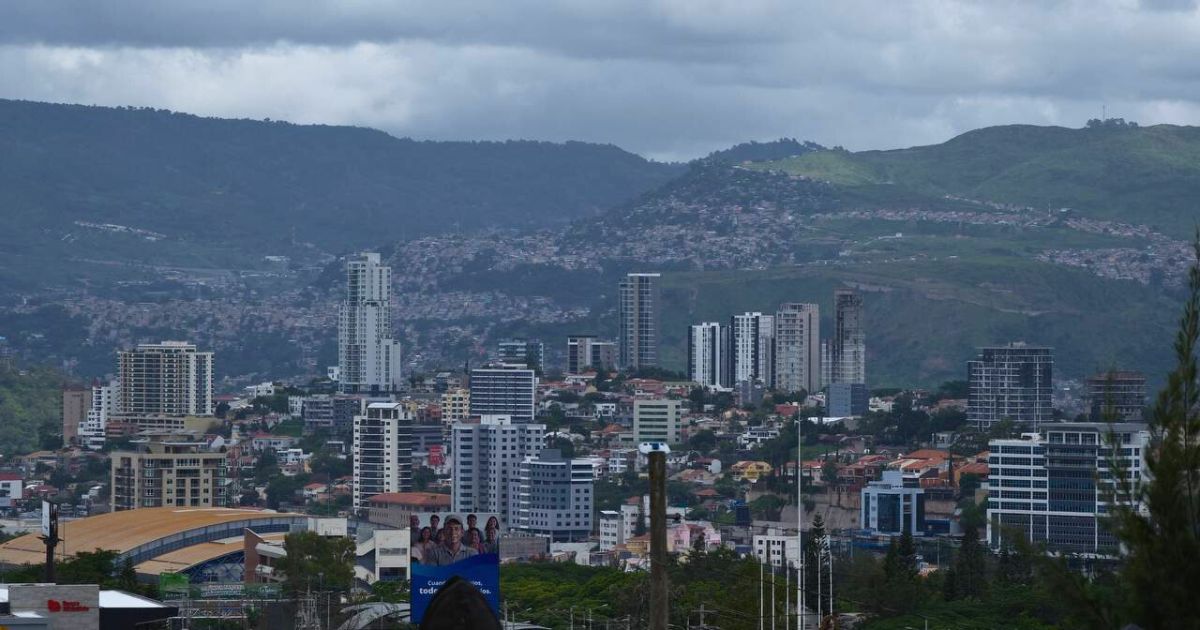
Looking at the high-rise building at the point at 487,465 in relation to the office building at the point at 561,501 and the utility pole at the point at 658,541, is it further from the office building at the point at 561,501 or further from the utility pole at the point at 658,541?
the utility pole at the point at 658,541

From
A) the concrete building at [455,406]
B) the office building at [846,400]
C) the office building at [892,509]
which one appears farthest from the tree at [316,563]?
the office building at [846,400]

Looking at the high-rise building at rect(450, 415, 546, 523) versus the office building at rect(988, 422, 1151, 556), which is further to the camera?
the high-rise building at rect(450, 415, 546, 523)

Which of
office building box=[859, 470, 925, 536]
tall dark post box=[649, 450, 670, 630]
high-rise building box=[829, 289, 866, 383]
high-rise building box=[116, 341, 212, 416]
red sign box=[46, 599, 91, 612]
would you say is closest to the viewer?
tall dark post box=[649, 450, 670, 630]

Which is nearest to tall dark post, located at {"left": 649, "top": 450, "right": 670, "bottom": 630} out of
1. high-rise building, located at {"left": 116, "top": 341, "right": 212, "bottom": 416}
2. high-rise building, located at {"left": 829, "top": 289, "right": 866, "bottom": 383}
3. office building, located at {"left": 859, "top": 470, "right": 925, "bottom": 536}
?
office building, located at {"left": 859, "top": 470, "right": 925, "bottom": 536}

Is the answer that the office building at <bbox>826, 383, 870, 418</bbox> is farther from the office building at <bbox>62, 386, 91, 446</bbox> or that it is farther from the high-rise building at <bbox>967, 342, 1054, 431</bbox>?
the office building at <bbox>62, 386, 91, 446</bbox>

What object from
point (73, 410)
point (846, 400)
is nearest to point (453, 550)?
point (846, 400)

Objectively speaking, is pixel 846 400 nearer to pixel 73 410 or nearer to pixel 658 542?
pixel 73 410
